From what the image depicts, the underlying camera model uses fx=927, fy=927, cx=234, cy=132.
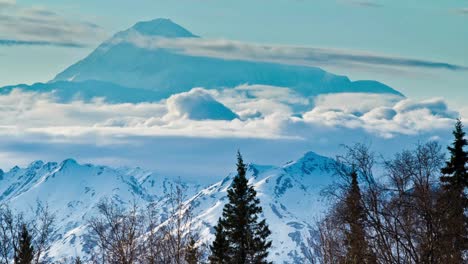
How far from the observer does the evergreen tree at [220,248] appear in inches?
2500

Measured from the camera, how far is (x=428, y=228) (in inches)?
1447

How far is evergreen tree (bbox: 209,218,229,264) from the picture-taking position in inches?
2500

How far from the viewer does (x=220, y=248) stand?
63.9 meters

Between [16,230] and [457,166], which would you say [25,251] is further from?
[457,166]

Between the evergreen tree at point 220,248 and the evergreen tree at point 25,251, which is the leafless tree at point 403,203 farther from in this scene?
the evergreen tree at point 25,251

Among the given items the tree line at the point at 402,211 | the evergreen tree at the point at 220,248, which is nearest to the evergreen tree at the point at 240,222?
the evergreen tree at the point at 220,248

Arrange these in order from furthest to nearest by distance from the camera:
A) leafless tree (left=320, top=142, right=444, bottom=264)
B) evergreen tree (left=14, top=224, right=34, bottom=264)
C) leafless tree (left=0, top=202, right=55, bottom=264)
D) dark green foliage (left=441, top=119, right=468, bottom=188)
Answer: evergreen tree (left=14, top=224, right=34, bottom=264)
leafless tree (left=0, top=202, right=55, bottom=264)
dark green foliage (left=441, top=119, right=468, bottom=188)
leafless tree (left=320, top=142, right=444, bottom=264)

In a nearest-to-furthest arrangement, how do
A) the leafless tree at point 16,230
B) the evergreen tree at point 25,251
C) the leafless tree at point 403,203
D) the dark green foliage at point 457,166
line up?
1. the leafless tree at point 403,203
2. the dark green foliage at point 457,166
3. the leafless tree at point 16,230
4. the evergreen tree at point 25,251

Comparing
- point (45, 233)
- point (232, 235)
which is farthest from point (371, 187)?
point (45, 233)

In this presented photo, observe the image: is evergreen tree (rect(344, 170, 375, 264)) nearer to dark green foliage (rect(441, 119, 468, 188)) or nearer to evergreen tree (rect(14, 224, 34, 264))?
dark green foliage (rect(441, 119, 468, 188))

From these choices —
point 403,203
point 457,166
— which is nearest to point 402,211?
point 403,203

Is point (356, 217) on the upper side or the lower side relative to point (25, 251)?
upper

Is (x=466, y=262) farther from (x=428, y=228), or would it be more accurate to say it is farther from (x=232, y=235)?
(x=232, y=235)

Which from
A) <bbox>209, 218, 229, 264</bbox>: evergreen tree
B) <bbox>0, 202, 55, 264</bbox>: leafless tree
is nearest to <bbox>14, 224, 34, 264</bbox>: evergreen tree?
<bbox>0, 202, 55, 264</bbox>: leafless tree
